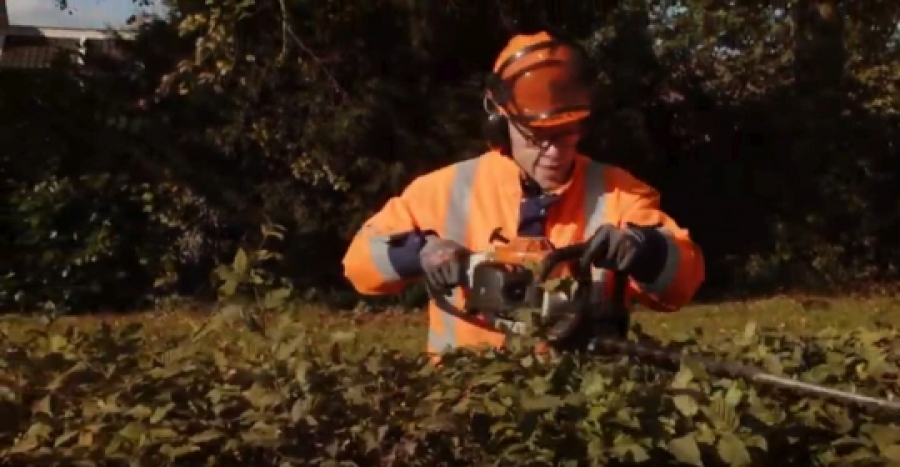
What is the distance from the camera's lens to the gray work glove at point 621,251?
3324 millimetres

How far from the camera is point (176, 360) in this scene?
2957 millimetres

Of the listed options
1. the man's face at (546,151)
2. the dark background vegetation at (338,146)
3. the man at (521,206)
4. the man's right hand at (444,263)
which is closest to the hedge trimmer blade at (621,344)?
the man at (521,206)

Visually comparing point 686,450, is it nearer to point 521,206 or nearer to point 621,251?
point 621,251

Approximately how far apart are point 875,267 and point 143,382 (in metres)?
15.7

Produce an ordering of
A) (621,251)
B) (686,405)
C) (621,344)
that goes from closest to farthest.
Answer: (686,405)
(621,344)
(621,251)

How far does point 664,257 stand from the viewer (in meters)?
3.50

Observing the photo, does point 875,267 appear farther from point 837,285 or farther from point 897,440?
point 897,440

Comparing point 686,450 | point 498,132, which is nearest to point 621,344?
point 686,450

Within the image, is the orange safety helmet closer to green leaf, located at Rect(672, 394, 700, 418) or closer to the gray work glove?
the gray work glove

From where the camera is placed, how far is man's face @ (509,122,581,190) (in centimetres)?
368

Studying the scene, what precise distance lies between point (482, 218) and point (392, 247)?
254 mm

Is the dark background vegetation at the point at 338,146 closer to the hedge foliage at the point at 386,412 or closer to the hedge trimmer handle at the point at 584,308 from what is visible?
the hedge trimmer handle at the point at 584,308

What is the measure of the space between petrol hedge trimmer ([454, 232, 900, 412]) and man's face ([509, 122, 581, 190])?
24 cm

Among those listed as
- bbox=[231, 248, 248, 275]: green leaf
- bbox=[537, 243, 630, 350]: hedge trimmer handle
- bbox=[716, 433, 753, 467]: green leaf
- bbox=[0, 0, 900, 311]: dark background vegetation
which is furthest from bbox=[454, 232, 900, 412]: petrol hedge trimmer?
bbox=[0, 0, 900, 311]: dark background vegetation
